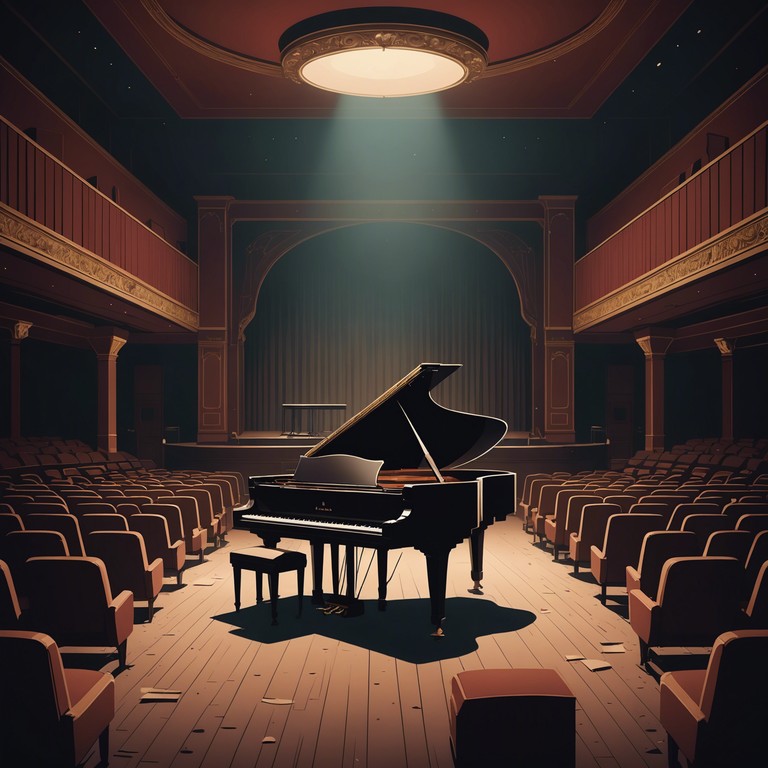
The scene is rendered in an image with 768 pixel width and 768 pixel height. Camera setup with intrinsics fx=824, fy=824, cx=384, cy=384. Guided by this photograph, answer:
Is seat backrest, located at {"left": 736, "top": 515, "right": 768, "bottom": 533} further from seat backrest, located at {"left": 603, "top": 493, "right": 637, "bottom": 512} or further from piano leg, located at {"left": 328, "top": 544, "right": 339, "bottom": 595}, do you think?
piano leg, located at {"left": 328, "top": 544, "right": 339, "bottom": 595}

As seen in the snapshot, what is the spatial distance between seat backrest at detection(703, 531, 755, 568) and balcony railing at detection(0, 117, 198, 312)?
7723mm

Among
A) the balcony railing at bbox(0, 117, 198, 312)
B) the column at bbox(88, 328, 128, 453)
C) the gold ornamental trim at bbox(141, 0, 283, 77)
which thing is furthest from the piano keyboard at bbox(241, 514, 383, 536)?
the column at bbox(88, 328, 128, 453)

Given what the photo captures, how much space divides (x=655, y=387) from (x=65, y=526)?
13034 mm

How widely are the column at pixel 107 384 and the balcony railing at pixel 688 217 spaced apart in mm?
9462

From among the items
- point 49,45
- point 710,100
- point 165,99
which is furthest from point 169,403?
point 710,100

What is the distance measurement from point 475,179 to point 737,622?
1372 centimetres

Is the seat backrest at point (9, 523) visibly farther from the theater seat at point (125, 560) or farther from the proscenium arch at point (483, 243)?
the proscenium arch at point (483, 243)

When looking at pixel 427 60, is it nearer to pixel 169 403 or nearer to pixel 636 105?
pixel 636 105

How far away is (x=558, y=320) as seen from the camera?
56.5 ft

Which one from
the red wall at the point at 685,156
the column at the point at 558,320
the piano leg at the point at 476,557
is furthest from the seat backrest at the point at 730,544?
the column at the point at 558,320

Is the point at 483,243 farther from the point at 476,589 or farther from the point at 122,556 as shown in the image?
the point at 122,556

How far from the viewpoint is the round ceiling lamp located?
955cm

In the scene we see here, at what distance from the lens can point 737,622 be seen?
431cm

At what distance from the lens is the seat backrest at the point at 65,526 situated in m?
5.48
